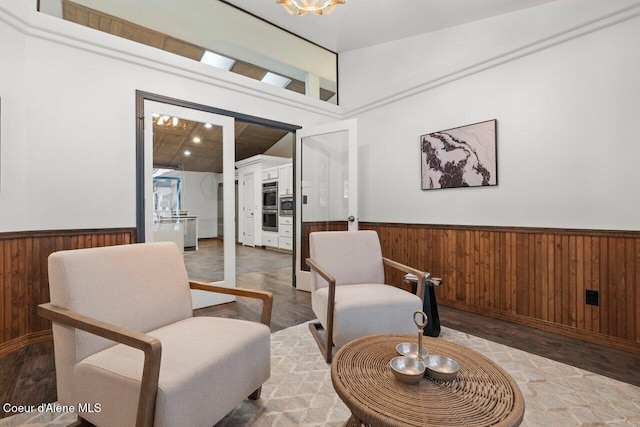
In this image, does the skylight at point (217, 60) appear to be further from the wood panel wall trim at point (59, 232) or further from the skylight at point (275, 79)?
the wood panel wall trim at point (59, 232)

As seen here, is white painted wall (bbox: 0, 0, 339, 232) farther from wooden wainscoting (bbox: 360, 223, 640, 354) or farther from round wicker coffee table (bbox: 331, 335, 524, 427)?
wooden wainscoting (bbox: 360, 223, 640, 354)

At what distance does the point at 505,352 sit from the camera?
84.7 inches

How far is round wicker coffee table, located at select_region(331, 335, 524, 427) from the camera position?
2.95ft

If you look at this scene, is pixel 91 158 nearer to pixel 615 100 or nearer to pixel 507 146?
pixel 507 146

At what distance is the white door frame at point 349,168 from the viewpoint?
11.7ft

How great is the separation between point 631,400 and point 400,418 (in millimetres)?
1604

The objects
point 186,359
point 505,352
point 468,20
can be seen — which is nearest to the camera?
point 186,359

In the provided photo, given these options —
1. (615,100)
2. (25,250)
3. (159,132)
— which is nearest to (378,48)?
(615,100)

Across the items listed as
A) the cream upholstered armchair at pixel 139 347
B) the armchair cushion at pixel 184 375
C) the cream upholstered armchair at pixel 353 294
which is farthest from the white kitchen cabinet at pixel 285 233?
the armchair cushion at pixel 184 375

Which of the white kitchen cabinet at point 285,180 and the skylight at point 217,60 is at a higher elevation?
the skylight at point 217,60

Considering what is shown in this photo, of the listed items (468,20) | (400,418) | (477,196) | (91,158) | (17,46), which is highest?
(468,20)

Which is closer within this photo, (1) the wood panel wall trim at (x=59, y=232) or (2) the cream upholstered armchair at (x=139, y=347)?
(2) the cream upholstered armchair at (x=139, y=347)

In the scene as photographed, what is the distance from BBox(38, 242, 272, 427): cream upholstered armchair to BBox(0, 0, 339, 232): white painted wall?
53.7 inches

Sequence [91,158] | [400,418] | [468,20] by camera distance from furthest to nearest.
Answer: [468,20] < [91,158] < [400,418]
